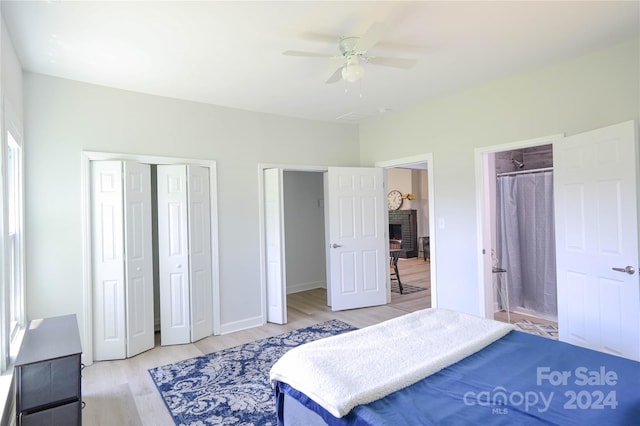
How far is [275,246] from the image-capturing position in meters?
4.43

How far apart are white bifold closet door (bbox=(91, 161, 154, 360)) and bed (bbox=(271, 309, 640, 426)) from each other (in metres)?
2.33

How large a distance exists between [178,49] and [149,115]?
1266 mm

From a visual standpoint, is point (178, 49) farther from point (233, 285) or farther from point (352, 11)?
point (233, 285)

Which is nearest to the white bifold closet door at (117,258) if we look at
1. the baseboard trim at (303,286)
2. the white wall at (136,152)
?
the white wall at (136,152)

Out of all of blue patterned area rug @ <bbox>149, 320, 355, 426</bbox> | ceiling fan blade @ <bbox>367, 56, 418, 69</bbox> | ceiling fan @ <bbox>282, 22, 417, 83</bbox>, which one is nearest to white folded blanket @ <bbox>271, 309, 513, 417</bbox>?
blue patterned area rug @ <bbox>149, 320, 355, 426</bbox>

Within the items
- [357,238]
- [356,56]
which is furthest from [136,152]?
[357,238]

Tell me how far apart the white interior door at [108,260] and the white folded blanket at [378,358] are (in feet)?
7.61

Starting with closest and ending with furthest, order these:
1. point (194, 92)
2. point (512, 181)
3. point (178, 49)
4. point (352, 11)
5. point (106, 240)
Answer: point (352, 11)
point (178, 49)
point (106, 240)
point (194, 92)
point (512, 181)

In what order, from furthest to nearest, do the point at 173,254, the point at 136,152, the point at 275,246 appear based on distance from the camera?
the point at 275,246
the point at 173,254
the point at 136,152

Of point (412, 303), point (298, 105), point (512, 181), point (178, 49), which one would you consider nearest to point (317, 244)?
point (412, 303)

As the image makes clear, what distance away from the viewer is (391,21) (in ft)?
7.80

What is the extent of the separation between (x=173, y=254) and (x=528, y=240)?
4.41m

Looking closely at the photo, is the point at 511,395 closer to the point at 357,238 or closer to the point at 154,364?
the point at 154,364

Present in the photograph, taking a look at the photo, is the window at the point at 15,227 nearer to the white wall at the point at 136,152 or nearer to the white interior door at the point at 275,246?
the white wall at the point at 136,152
